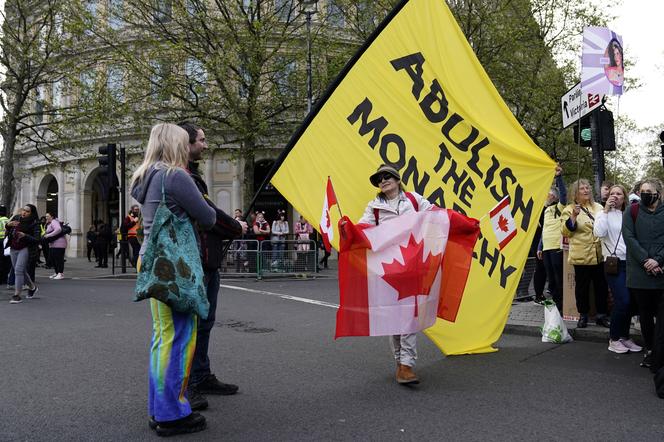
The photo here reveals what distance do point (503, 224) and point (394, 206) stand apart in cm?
145

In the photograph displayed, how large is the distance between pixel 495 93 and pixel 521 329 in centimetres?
297

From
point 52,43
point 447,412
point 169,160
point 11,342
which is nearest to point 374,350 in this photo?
point 447,412

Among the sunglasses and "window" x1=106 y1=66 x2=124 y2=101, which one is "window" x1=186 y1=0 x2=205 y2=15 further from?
the sunglasses

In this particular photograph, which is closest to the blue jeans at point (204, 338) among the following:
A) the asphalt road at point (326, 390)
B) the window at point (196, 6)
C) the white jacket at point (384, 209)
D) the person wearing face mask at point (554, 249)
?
the asphalt road at point (326, 390)

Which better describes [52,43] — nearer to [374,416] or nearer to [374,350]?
[374,350]

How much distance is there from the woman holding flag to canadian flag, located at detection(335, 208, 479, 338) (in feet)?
0.35

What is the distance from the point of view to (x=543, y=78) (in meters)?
23.3

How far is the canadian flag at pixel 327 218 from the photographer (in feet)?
16.8

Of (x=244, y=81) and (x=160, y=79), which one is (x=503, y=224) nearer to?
(x=244, y=81)

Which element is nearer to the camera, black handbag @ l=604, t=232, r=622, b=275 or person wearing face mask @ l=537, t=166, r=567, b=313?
black handbag @ l=604, t=232, r=622, b=275

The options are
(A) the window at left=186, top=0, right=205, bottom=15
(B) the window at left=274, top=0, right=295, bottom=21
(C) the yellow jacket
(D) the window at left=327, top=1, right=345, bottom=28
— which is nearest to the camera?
(C) the yellow jacket

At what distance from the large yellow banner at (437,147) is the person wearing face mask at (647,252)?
0.87 meters

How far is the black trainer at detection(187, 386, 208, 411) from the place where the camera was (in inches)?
165

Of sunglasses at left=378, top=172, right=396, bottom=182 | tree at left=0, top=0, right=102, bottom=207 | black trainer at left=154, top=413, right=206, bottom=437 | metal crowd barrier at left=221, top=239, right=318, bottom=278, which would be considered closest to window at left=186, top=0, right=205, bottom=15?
tree at left=0, top=0, right=102, bottom=207
